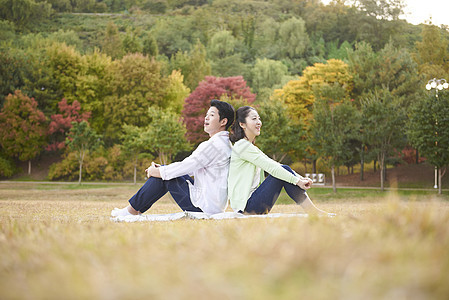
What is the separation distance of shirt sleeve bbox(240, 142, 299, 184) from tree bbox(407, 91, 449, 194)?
19987mm

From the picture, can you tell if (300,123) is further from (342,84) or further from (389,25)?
(389,25)

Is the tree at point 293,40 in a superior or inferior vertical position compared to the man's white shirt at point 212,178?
superior

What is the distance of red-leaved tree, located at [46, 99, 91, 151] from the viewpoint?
38.1 meters

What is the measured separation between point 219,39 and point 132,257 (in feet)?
230

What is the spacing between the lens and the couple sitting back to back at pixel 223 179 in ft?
17.8

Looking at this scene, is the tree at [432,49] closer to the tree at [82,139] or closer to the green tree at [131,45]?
the green tree at [131,45]

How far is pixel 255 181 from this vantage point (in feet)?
18.9

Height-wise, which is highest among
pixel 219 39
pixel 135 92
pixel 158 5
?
pixel 158 5

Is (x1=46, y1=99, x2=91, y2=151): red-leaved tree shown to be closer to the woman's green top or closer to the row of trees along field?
the row of trees along field

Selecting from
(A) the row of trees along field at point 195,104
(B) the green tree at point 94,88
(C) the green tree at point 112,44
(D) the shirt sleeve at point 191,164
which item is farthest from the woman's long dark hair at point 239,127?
(C) the green tree at point 112,44

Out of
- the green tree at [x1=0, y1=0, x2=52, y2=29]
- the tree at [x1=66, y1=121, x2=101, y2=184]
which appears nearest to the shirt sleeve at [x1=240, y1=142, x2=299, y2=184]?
the tree at [x1=66, y1=121, x2=101, y2=184]

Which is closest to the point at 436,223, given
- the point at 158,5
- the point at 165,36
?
the point at 165,36

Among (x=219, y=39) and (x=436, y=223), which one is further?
(x=219, y=39)

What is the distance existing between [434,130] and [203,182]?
68.9 ft
